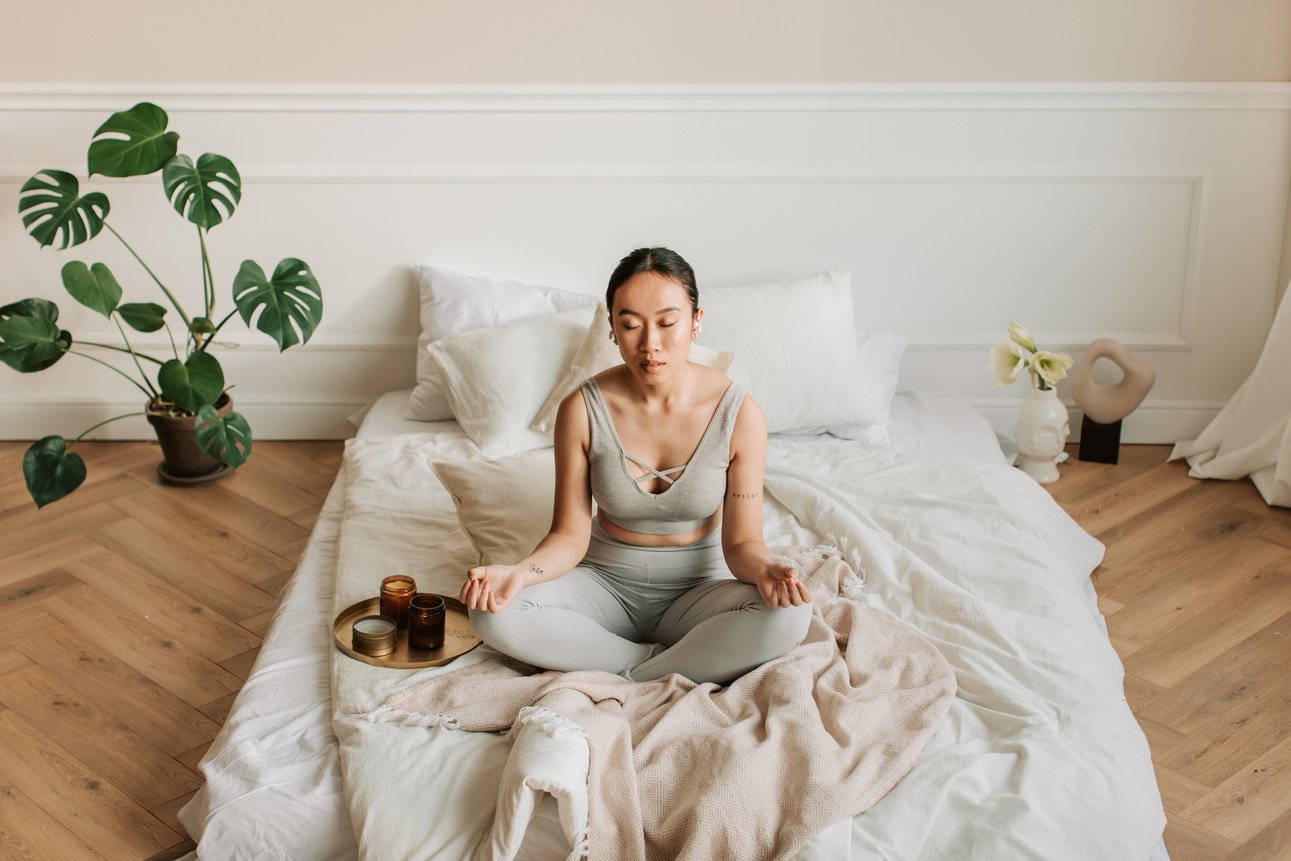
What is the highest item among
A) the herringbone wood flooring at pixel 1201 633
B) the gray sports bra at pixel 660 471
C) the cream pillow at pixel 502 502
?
the gray sports bra at pixel 660 471

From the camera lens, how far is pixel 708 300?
3.20 meters

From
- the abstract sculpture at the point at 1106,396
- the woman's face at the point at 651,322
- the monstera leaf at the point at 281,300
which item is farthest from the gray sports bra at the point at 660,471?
the abstract sculpture at the point at 1106,396

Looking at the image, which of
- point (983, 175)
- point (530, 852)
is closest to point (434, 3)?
point (983, 175)

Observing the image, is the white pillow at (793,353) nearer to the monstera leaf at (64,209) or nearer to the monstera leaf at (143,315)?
the monstera leaf at (143,315)

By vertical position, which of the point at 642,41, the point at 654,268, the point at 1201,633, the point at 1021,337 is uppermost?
the point at 642,41

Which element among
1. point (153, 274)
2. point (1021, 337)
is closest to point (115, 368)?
point (153, 274)

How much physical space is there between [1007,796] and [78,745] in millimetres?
1619

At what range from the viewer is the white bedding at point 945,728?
1.74 meters

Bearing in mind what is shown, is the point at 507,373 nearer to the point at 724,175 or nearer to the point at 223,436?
the point at 223,436

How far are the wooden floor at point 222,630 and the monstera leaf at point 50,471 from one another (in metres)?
0.13

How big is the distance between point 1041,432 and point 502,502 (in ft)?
5.18

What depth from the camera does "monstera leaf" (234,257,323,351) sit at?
3023mm

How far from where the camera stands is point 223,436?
10.2 ft

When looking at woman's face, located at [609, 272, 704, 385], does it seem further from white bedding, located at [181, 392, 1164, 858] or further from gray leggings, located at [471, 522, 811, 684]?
white bedding, located at [181, 392, 1164, 858]
